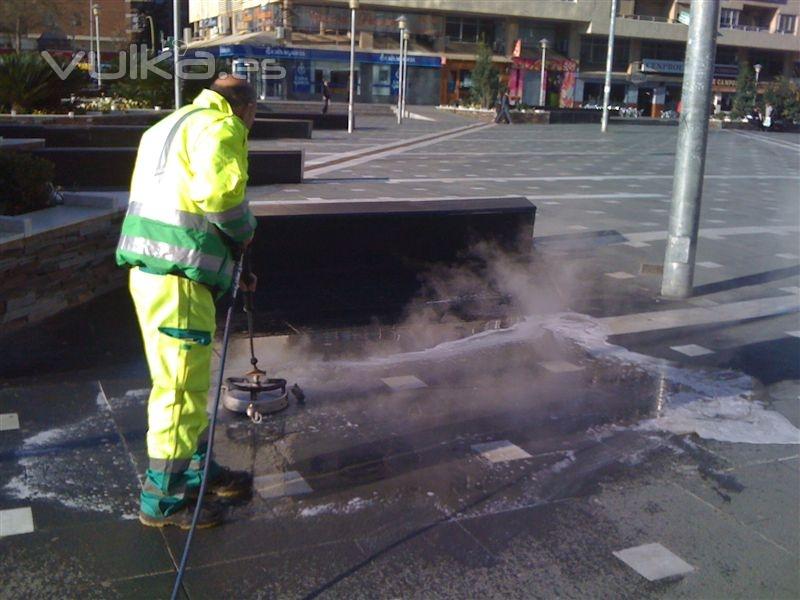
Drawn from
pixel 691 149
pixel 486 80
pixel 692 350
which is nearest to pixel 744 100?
pixel 486 80

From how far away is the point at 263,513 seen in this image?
13.5ft

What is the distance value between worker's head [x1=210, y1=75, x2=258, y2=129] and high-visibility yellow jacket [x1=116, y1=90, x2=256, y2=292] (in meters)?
0.14

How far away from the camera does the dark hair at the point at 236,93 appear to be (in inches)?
A: 157

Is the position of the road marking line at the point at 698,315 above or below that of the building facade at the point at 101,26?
below

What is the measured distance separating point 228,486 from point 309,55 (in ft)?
187

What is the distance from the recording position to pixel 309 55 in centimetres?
5866

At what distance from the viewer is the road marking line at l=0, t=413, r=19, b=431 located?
5.04 metres

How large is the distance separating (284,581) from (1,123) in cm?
1459

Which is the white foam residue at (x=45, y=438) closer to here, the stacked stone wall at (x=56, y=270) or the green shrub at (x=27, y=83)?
the stacked stone wall at (x=56, y=270)

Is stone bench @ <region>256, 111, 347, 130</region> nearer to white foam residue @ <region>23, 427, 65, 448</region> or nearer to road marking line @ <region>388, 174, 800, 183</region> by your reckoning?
road marking line @ <region>388, 174, 800, 183</region>

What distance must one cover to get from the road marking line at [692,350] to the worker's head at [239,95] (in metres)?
4.30

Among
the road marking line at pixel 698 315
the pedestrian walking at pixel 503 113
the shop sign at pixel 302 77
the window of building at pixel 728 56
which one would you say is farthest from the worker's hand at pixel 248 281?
the window of building at pixel 728 56

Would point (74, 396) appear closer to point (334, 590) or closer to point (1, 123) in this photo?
point (334, 590)

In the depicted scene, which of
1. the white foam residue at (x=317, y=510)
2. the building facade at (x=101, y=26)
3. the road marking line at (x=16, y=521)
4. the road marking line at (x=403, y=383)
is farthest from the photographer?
the building facade at (x=101, y=26)
